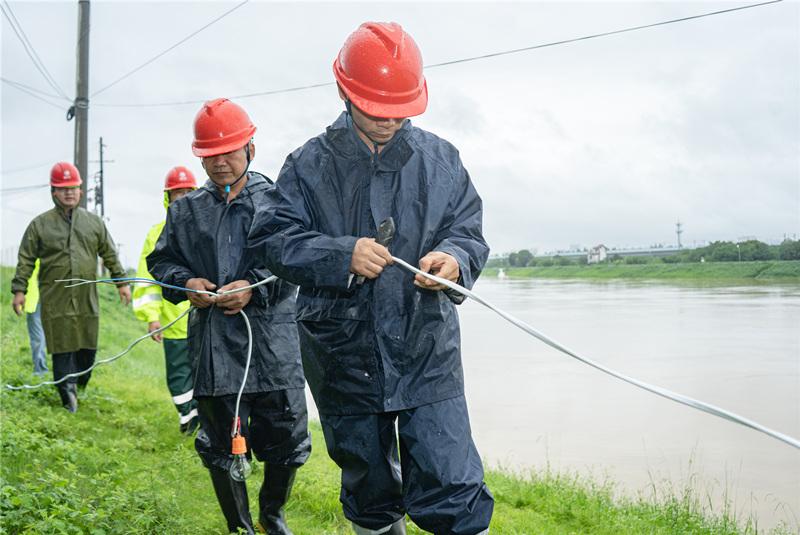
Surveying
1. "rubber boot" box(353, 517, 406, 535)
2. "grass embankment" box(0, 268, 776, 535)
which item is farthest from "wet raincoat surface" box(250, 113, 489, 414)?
"grass embankment" box(0, 268, 776, 535)

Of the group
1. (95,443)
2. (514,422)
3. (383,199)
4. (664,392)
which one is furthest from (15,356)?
(664,392)

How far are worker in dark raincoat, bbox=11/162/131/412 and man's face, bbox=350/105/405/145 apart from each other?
196 inches

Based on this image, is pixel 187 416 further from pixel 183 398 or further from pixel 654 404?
pixel 654 404

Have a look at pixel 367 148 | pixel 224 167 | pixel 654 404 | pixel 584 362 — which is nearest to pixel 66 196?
pixel 224 167

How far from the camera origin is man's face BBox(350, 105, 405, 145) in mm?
2904

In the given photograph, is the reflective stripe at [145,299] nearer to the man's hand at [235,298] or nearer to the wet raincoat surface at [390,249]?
the man's hand at [235,298]

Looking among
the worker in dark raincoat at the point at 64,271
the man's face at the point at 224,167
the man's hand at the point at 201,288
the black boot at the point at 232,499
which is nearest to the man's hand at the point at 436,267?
the man's hand at the point at 201,288

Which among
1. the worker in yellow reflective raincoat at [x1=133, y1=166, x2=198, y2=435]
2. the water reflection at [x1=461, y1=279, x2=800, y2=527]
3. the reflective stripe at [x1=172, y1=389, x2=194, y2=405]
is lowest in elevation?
the water reflection at [x1=461, y1=279, x2=800, y2=527]

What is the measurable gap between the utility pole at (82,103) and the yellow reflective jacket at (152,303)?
9177 mm

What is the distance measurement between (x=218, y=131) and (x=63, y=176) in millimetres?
3976

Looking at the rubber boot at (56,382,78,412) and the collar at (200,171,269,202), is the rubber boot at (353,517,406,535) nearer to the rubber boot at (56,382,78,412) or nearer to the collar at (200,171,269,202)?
the collar at (200,171,269,202)

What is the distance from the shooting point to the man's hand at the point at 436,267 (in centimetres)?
270

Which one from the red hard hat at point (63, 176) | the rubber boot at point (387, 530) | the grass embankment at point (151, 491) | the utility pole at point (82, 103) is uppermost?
the utility pole at point (82, 103)

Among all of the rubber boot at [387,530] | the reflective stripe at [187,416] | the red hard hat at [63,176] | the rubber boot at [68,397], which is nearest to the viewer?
the rubber boot at [387,530]
